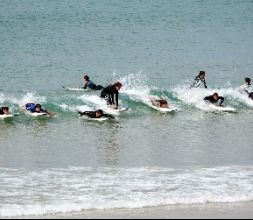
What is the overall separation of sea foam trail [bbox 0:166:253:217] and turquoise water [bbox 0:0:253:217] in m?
0.02

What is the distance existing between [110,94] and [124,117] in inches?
61.4

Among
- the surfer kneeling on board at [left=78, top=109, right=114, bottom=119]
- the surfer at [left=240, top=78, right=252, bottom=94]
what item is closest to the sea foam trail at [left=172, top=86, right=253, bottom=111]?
the surfer at [left=240, top=78, right=252, bottom=94]

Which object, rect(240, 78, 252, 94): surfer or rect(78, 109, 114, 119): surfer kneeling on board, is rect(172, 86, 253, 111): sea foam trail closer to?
rect(240, 78, 252, 94): surfer

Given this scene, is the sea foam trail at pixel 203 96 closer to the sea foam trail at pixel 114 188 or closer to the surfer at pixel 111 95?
the surfer at pixel 111 95

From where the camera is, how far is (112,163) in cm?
1834

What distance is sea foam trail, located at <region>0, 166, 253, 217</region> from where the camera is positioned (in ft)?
46.9

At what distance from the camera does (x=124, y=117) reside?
26.2 metres

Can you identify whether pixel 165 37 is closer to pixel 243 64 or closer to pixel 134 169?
pixel 243 64

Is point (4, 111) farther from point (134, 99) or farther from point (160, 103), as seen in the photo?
point (134, 99)

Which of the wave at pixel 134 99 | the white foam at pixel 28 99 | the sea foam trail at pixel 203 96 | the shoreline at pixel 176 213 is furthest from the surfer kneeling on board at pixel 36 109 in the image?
the shoreline at pixel 176 213

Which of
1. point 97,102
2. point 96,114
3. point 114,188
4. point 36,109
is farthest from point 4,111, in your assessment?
point 114,188

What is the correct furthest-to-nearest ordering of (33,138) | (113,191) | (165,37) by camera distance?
(165,37)
(33,138)
(113,191)

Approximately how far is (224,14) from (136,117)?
4174cm

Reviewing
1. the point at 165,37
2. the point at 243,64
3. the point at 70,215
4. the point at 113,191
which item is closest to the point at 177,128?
the point at 113,191
